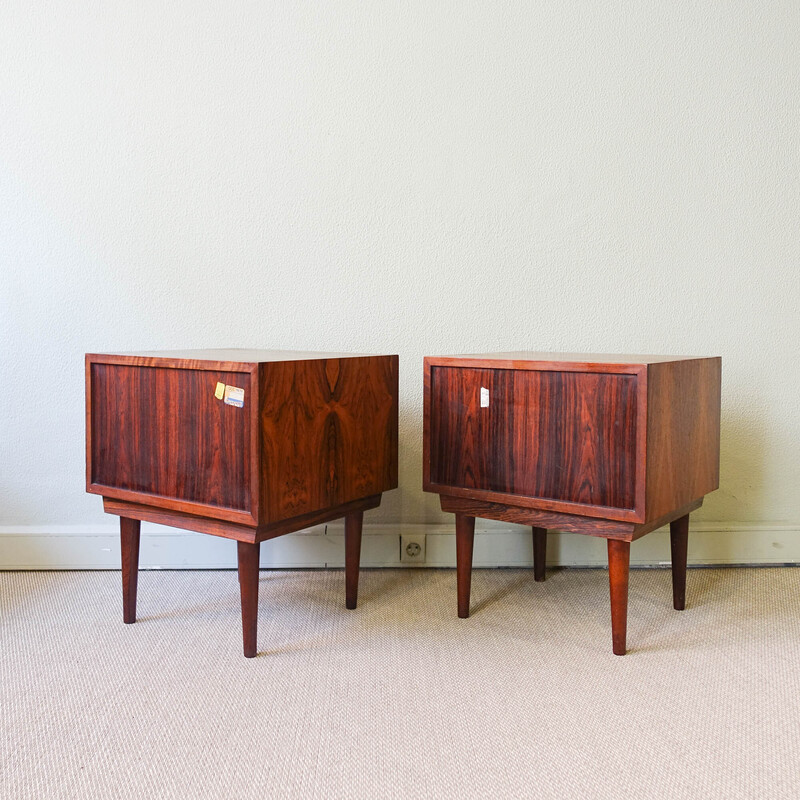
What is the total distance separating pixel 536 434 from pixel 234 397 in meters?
0.62

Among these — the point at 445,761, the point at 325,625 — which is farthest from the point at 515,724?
the point at 325,625

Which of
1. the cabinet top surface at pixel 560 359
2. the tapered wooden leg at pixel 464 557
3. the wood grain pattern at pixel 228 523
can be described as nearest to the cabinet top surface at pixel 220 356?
the cabinet top surface at pixel 560 359

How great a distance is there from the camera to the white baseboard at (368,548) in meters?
2.35

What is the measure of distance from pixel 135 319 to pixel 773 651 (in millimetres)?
1768

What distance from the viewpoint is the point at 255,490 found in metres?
1.63

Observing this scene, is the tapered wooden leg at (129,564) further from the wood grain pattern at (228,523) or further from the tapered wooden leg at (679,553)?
the tapered wooden leg at (679,553)

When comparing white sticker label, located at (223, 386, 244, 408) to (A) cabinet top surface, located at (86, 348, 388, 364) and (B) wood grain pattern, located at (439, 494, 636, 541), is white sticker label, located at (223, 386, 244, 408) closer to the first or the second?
(A) cabinet top surface, located at (86, 348, 388, 364)

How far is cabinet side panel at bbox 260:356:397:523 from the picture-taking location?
1658mm

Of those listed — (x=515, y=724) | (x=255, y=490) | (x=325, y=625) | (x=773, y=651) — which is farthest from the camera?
(x=325, y=625)

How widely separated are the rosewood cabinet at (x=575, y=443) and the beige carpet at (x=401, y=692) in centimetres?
19

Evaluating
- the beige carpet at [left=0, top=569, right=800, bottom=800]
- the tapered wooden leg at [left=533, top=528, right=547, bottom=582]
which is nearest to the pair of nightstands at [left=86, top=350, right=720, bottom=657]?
the beige carpet at [left=0, top=569, right=800, bottom=800]

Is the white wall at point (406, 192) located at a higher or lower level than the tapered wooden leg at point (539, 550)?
higher

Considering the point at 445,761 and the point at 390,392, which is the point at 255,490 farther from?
the point at 445,761

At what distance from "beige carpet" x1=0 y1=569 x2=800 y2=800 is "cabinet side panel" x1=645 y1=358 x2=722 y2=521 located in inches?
12.9
